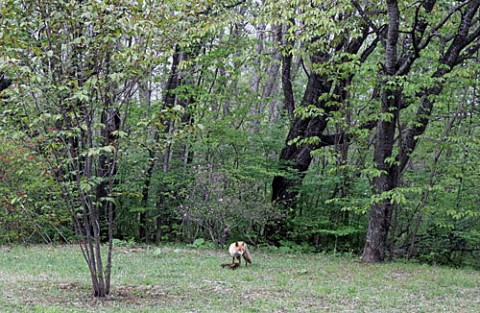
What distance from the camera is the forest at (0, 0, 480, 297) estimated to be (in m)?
6.22

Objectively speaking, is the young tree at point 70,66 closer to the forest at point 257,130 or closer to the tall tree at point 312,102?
the forest at point 257,130

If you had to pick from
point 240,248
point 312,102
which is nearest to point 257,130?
point 312,102

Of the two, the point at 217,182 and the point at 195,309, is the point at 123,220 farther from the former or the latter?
the point at 195,309

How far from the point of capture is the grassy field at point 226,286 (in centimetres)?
645

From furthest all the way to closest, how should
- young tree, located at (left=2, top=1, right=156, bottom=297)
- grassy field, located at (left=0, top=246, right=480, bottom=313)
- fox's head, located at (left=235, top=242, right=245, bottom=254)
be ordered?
fox's head, located at (left=235, top=242, right=245, bottom=254) → grassy field, located at (left=0, top=246, right=480, bottom=313) → young tree, located at (left=2, top=1, right=156, bottom=297)

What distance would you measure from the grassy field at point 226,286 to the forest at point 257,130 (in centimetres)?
60

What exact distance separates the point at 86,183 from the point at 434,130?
9111mm

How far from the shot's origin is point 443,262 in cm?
1380

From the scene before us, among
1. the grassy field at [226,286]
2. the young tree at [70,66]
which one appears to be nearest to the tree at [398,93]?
the grassy field at [226,286]

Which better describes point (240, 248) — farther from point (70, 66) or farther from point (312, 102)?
point (312, 102)

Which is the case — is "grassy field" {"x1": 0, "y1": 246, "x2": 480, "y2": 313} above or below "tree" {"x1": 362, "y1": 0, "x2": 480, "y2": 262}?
below

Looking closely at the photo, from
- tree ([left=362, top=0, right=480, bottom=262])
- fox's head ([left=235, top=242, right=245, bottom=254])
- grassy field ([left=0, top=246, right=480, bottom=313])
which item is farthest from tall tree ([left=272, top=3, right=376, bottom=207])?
fox's head ([left=235, top=242, right=245, bottom=254])

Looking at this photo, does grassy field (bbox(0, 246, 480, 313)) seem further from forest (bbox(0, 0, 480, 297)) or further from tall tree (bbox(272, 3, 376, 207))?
tall tree (bbox(272, 3, 376, 207))

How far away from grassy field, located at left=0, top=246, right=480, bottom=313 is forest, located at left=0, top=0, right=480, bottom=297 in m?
0.60
